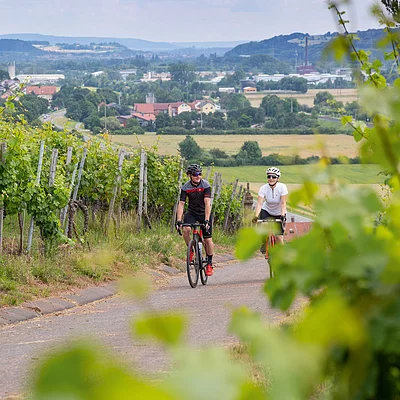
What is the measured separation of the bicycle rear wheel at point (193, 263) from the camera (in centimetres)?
1307

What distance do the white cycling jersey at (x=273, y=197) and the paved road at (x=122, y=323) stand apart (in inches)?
50.5

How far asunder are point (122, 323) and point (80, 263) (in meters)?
3.47

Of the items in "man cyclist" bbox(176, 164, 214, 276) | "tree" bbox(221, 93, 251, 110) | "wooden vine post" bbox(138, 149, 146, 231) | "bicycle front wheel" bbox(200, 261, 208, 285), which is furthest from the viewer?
"tree" bbox(221, 93, 251, 110)

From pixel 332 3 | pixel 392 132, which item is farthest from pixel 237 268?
pixel 392 132

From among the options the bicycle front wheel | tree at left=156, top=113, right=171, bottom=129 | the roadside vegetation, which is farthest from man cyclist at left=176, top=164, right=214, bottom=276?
tree at left=156, top=113, right=171, bottom=129

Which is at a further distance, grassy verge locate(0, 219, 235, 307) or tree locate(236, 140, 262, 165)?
tree locate(236, 140, 262, 165)

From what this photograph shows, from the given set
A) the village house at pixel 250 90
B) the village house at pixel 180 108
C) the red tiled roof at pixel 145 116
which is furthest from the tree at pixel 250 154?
the village house at pixel 250 90

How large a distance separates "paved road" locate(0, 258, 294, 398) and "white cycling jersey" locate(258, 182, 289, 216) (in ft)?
4.21

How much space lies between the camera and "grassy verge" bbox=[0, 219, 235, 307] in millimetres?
11492

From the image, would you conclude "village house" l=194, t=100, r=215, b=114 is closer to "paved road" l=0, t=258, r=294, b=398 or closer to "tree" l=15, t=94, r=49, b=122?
"tree" l=15, t=94, r=49, b=122

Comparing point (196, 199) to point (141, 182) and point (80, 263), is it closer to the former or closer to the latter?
point (80, 263)

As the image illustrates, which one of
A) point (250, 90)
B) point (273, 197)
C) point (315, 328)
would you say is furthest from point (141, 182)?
point (250, 90)

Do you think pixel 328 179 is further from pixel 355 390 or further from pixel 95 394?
pixel 95 394

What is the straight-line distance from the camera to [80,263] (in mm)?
13148
